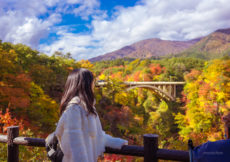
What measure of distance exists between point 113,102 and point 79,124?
15.4m

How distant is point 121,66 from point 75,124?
30.5 meters

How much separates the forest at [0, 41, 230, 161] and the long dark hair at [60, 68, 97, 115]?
7.23 ft

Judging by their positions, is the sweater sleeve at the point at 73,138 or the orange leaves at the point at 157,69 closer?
the sweater sleeve at the point at 73,138

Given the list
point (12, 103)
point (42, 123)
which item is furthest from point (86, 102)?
point (42, 123)

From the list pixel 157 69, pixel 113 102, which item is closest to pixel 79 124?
pixel 113 102

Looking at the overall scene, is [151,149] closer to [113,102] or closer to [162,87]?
[113,102]

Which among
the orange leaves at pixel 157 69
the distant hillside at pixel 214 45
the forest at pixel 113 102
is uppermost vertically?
the distant hillside at pixel 214 45

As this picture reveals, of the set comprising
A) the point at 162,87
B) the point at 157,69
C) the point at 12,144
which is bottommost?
the point at 12,144

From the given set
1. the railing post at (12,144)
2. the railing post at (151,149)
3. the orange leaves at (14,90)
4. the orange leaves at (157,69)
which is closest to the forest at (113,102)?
the orange leaves at (14,90)

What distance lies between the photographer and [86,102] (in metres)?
1.18

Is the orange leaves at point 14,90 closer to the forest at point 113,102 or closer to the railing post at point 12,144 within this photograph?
the forest at point 113,102

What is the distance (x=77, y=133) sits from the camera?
110 cm

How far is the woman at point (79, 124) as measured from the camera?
1103 mm

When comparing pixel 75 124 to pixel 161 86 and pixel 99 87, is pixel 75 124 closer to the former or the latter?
pixel 99 87
